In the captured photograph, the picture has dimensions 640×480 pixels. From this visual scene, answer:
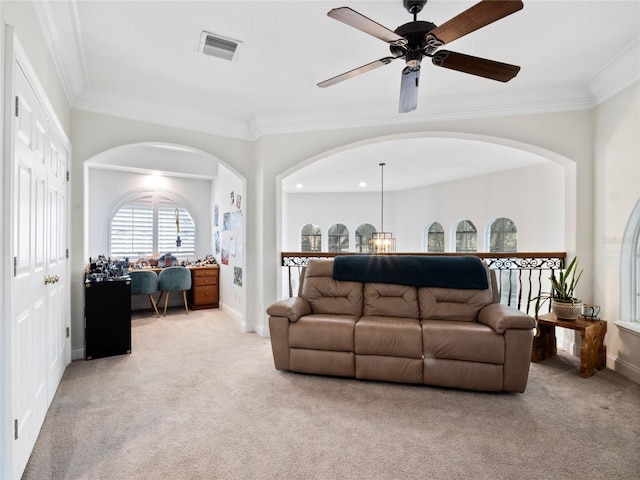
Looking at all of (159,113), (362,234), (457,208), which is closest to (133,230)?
(159,113)

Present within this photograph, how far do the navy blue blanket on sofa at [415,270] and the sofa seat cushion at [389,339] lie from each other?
1.86 feet

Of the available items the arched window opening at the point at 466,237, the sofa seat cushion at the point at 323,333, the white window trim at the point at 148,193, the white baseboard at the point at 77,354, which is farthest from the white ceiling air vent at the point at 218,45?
the arched window opening at the point at 466,237

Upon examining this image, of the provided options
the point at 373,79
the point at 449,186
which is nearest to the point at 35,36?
the point at 373,79

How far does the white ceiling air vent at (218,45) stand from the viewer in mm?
2631

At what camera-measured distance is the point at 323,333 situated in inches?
116

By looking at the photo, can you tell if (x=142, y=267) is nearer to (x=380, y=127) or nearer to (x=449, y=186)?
(x=380, y=127)

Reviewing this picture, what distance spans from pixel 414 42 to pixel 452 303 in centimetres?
226

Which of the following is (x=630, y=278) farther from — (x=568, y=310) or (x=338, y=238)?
(x=338, y=238)

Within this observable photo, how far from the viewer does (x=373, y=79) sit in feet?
10.9

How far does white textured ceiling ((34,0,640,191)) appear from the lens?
2.33 metres

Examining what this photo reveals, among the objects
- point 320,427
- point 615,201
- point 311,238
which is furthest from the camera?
point 311,238

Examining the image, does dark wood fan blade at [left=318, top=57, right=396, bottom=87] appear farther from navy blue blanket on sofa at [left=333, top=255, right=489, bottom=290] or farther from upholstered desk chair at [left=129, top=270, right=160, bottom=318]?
upholstered desk chair at [left=129, top=270, right=160, bottom=318]

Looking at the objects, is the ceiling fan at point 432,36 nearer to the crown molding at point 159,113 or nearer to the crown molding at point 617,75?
the crown molding at point 617,75

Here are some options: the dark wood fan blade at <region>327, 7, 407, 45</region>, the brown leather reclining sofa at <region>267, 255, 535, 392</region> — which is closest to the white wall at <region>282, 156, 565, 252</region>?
the brown leather reclining sofa at <region>267, 255, 535, 392</region>
